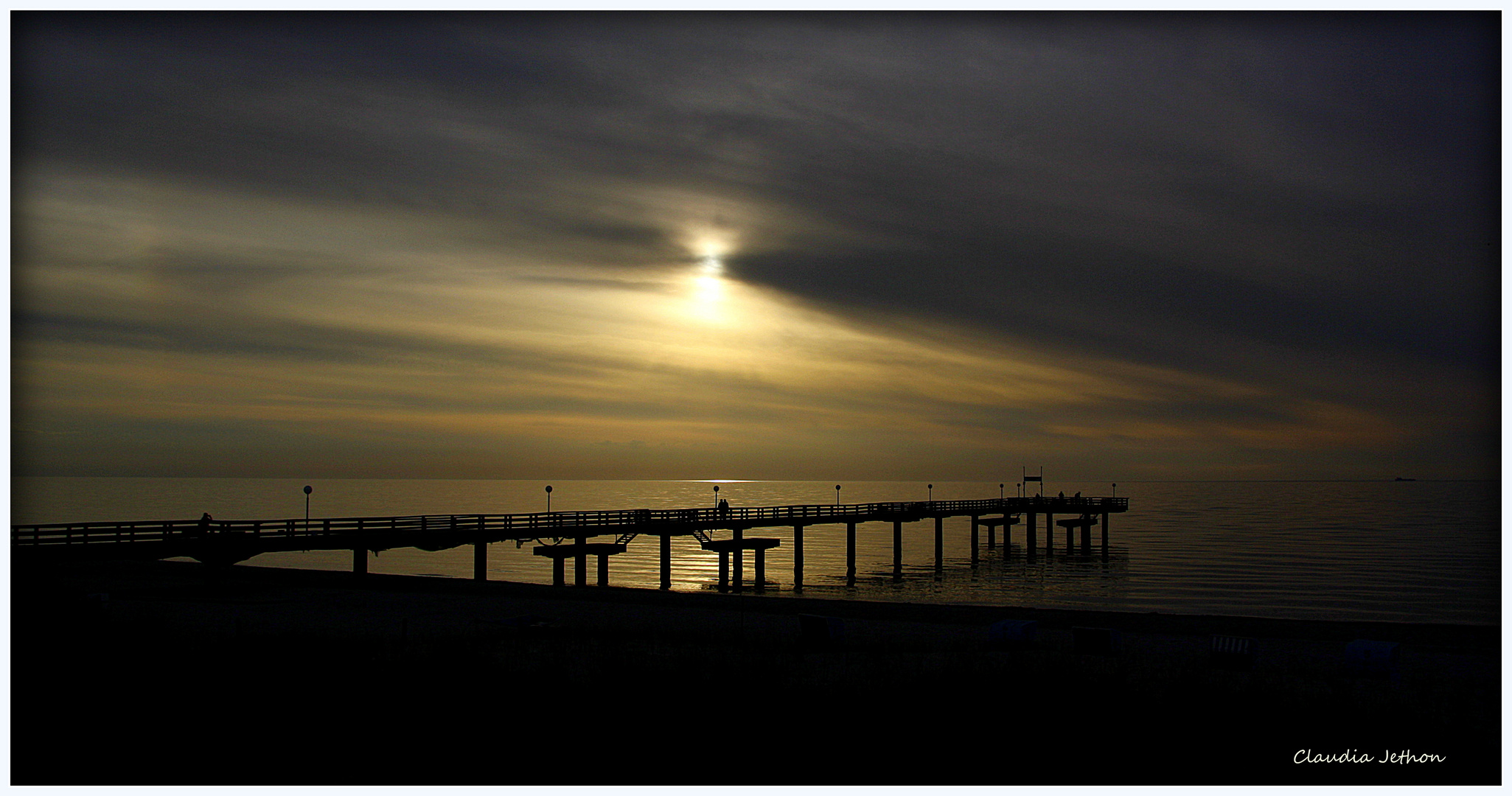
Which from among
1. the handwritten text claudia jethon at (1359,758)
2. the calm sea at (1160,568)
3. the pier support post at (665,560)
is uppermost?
the handwritten text claudia jethon at (1359,758)

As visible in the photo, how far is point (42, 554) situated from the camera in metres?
28.9

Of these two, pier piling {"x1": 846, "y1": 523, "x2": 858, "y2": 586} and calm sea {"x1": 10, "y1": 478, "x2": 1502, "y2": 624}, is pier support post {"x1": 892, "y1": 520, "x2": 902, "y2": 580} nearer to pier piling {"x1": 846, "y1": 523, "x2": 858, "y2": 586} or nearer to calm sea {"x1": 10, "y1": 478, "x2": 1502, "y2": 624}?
calm sea {"x1": 10, "y1": 478, "x2": 1502, "y2": 624}

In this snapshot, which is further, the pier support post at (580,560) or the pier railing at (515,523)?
the pier support post at (580,560)

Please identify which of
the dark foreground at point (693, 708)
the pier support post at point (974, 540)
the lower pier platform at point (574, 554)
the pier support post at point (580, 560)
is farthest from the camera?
the pier support post at point (974, 540)

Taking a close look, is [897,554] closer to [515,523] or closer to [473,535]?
[515,523]

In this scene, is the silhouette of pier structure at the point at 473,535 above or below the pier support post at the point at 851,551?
above

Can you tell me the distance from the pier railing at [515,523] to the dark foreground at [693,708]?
806cm

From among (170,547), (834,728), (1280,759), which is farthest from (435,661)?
(170,547)

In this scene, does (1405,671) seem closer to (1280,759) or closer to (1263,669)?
(1263,669)

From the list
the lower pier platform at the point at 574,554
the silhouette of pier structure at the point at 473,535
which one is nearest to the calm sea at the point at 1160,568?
the silhouette of pier structure at the point at 473,535

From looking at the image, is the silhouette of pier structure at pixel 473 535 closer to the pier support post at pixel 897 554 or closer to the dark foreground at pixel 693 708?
the pier support post at pixel 897 554

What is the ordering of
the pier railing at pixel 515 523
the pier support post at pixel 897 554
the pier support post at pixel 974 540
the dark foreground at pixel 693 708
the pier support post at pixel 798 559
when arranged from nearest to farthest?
the dark foreground at pixel 693 708 < the pier railing at pixel 515 523 < the pier support post at pixel 798 559 < the pier support post at pixel 897 554 < the pier support post at pixel 974 540

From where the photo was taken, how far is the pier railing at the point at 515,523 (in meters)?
32.7
